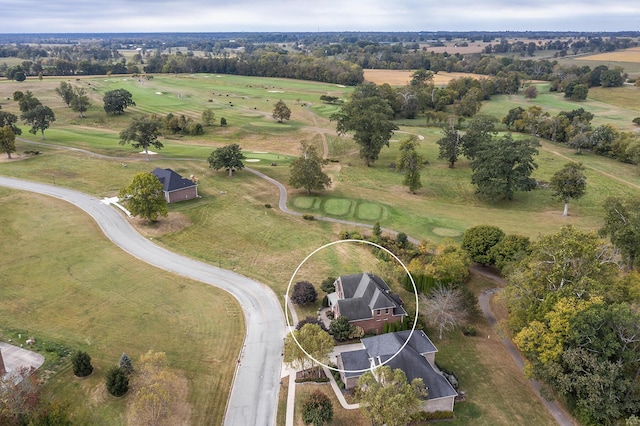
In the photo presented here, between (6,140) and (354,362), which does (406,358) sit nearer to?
(354,362)

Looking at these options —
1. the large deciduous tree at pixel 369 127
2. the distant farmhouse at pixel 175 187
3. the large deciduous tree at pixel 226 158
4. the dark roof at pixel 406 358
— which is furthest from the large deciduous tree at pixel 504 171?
the distant farmhouse at pixel 175 187

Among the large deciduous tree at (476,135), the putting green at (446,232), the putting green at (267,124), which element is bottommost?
the putting green at (446,232)

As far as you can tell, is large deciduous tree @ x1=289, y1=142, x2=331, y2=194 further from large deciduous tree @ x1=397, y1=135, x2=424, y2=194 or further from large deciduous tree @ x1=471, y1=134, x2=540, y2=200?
→ large deciduous tree @ x1=471, y1=134, x2=540, y2=200

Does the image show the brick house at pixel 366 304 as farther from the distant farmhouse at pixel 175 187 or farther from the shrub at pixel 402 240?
the distant farmhouse at pixel 175 187

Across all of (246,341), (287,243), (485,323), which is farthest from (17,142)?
(485,323)

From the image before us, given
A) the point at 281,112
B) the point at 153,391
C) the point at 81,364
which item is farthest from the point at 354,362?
the point at 281,112

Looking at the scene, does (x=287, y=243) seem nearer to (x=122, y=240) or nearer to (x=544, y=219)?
(x=122, y=240)
